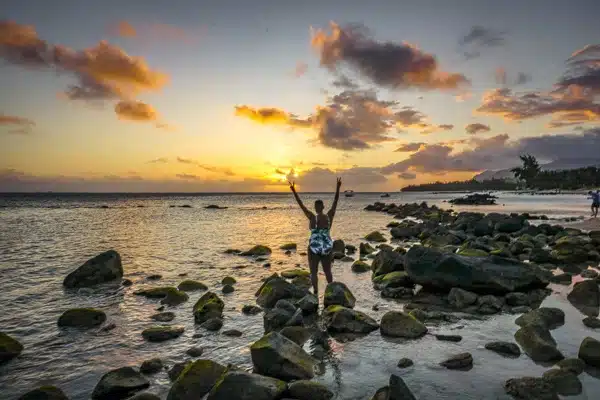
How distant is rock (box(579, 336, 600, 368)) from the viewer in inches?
268

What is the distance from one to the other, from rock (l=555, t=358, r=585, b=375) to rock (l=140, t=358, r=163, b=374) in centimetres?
776

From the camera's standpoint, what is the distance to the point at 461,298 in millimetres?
11336

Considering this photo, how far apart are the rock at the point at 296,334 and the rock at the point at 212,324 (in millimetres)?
2068

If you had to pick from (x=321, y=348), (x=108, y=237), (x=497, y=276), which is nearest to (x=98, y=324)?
(x=321, y=348)

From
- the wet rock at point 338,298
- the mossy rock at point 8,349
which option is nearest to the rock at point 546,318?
the wet rock at point 338,298

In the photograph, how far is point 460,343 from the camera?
8.31 metres

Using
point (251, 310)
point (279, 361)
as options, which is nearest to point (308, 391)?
point (279, 361)

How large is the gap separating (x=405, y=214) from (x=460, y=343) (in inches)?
2087

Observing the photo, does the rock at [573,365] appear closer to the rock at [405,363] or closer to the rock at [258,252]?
the rock at [405,363]

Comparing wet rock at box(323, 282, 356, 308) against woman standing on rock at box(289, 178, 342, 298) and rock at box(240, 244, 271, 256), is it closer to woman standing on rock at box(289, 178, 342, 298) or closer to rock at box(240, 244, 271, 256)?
woman standing on rock at box(289, 178, 342, 298)

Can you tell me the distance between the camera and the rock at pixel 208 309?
34.4 ft

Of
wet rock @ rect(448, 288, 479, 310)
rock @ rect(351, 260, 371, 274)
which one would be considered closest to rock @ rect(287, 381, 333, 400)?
wet rock @ rect(448, 288, 479, 310)

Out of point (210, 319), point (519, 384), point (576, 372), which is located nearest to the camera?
point (519, 384)

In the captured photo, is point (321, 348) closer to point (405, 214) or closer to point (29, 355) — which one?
point (29, 355)
